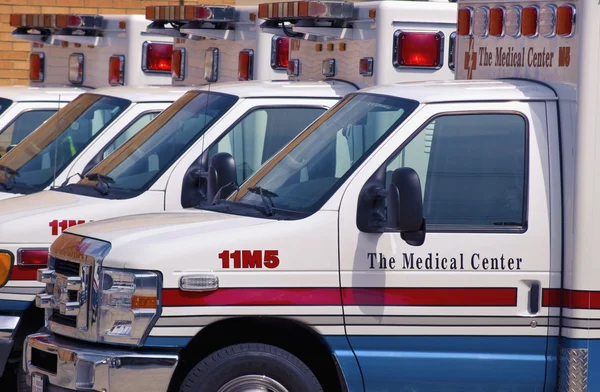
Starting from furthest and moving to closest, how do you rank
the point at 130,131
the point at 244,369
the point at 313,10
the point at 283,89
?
the point at 130,131 → the point at 313,10 → the point at 283,89 → the point at 244,369

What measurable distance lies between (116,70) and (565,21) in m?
5.75

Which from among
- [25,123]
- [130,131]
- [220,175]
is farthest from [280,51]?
[220,175]

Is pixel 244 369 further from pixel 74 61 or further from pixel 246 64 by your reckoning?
pixel 74 61

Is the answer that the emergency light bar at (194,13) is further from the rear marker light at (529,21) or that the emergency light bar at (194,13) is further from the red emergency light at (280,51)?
the rear marker light at (529,21)

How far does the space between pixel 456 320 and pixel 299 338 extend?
0.70 m

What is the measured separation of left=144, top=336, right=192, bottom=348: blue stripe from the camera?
535 centimetres

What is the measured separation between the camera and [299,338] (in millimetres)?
5621

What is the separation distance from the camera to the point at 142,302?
5.33 metres

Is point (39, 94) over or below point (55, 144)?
over

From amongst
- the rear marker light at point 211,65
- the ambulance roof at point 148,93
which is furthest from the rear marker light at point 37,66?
the ambulance roof at point 148,93

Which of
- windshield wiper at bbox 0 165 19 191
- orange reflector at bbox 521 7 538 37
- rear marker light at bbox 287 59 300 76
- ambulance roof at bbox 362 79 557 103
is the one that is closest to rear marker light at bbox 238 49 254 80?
rear marker light at bbox 287 59 300 76

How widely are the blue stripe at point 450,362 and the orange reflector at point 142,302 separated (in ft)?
2.88

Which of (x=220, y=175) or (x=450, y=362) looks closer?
(x=450, y=362)

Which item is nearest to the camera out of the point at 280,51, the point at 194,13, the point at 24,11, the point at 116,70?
the point at 280,51
